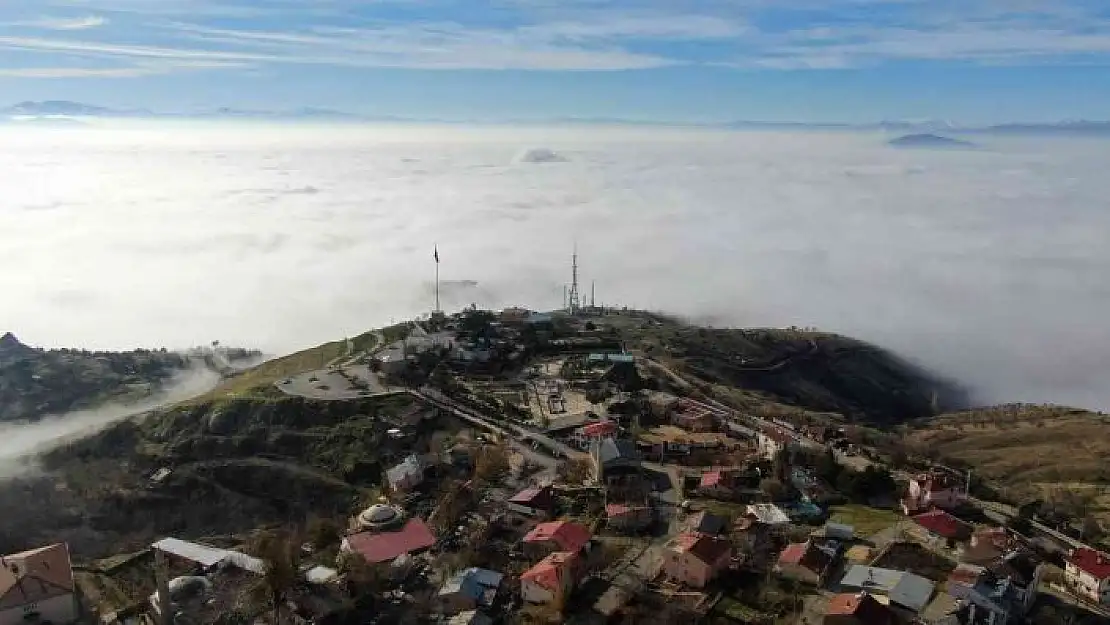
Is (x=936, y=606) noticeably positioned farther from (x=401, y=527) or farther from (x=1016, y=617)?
(x=401, y=527)

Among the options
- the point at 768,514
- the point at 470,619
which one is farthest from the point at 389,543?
the point at 768,514

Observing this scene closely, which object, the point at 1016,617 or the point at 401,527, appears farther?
the point at 401,527

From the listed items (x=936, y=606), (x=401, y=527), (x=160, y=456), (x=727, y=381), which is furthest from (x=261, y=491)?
(x=727, y=381)

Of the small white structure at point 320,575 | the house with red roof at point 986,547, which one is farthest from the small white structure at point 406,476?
the house with red roof at point 986,547

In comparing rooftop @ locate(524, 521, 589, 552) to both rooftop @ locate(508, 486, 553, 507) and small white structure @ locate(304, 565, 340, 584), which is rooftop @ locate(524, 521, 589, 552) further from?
small white structure @ locate(304, 565, 340, 584)

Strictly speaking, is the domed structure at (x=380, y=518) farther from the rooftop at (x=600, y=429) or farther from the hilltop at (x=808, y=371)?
the hilltop at (x=808, y=371)

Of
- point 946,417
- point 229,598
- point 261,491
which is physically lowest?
point 946,417
